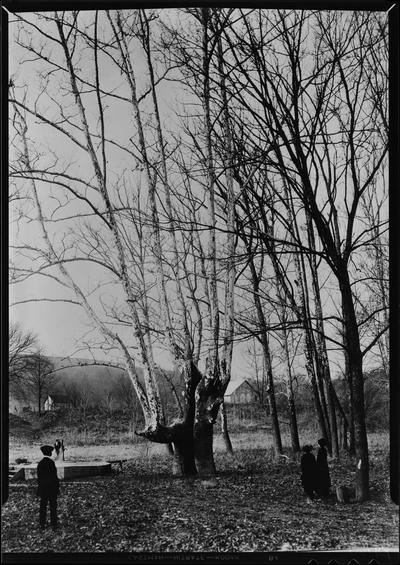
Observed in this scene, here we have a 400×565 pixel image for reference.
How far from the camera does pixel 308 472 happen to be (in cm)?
385

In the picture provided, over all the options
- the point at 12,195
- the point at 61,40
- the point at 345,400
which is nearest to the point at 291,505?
the point at 345,400

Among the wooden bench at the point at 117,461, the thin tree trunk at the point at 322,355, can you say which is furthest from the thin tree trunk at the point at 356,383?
the wooden bench at the point at 117,461

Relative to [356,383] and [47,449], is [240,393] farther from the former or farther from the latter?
A: [47,449]

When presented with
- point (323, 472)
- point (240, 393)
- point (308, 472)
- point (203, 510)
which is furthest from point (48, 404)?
point (323, 472)

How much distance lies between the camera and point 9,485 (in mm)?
3693

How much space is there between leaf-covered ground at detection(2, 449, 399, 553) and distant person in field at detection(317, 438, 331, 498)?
0.19ft

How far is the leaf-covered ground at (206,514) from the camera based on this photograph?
354 centimetres

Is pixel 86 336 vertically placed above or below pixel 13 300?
below

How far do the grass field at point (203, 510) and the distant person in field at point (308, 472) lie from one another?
55mm

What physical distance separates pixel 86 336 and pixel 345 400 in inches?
89.0

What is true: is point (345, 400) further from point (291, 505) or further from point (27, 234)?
point (27, 234)

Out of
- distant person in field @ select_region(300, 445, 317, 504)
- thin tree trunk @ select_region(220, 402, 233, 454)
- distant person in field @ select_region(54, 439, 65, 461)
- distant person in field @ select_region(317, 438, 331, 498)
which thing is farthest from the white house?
distant person in field @ select_region(317, 438, 331, 498)

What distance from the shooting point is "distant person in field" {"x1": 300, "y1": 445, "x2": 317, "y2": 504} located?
3.80 meters

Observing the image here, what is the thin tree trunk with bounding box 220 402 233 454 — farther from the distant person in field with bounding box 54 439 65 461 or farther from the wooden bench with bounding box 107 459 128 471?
the distant person in field with bounding box 54 439 65 461
